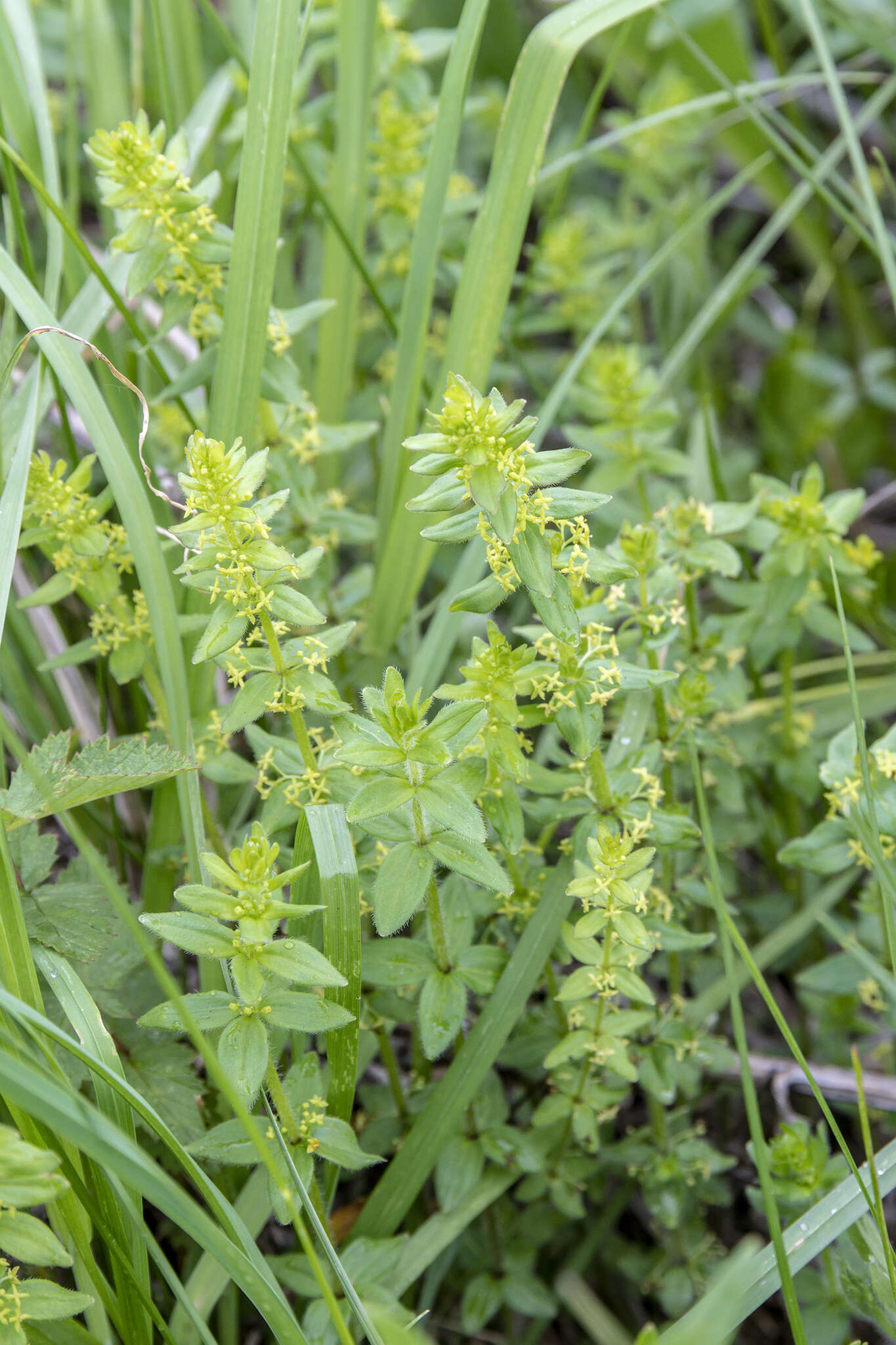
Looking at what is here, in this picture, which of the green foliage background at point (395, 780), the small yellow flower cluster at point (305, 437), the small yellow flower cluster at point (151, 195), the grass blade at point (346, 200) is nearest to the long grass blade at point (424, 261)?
the green foliage background at point (395, 780)

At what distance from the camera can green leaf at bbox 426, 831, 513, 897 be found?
168cm

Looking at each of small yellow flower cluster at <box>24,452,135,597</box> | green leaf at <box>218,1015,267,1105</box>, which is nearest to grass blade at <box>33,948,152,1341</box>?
green leaf at <box>218,1015,267,1105</box>

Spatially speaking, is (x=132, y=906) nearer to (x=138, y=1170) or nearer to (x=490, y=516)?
(x=138, y=1170)

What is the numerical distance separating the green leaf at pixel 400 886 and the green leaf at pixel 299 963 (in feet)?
0.36

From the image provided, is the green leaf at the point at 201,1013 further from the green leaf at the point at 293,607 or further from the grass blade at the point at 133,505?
the green leaf at the point at 293,607

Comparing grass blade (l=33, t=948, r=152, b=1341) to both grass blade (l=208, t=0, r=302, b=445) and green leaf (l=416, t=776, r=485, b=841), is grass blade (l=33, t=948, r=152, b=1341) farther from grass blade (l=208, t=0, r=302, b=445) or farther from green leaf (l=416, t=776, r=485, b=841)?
grass blade (l=208, t=0, r=302, b=445)

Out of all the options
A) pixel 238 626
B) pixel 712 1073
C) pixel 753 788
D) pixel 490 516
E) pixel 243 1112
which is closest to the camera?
pixel 243 1112

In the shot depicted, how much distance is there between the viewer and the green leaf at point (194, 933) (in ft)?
5.24

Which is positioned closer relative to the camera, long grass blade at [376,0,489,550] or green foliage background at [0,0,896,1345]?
green foliage background at [0,0,896,1345]

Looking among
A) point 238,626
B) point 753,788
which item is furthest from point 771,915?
point 238,626

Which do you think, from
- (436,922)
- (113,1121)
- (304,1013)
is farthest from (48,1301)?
(436,922)

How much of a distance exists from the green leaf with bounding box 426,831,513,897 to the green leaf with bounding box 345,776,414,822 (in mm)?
101

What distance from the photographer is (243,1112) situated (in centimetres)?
136

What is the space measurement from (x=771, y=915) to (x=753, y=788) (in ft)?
1.18
